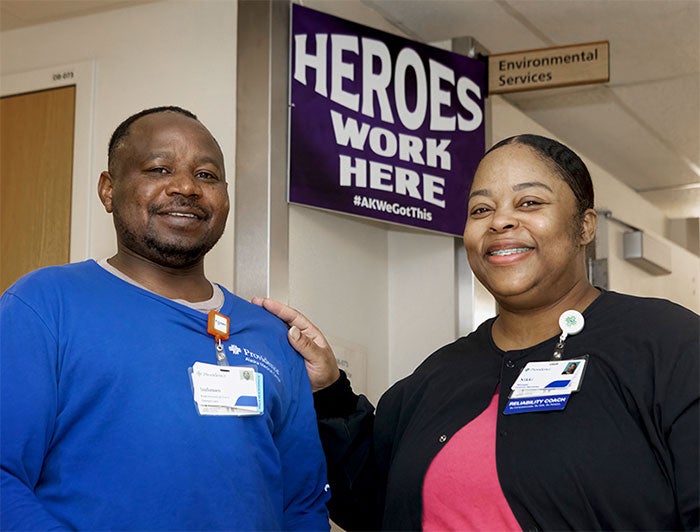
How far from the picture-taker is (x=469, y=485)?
187 cm

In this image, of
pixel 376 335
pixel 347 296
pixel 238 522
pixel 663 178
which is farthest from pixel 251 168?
pixel 663 178

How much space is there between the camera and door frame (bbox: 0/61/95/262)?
3.48 metres

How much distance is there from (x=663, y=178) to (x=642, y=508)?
5053 mm

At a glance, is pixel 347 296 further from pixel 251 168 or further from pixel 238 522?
pixel 238 522

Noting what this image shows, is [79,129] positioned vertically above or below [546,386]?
above

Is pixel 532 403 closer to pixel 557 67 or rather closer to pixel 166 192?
pixel 166 192

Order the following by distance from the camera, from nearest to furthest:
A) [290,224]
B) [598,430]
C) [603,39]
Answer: [598,430] → [290,224] → [603,39]

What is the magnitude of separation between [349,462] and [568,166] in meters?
0.89

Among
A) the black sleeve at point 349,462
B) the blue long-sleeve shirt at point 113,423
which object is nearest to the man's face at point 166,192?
the blue long-sleeve shirt at point 113,423

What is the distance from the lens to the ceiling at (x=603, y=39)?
379cm

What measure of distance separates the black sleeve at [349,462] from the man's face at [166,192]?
20.0 inches

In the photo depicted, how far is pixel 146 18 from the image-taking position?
3.53m

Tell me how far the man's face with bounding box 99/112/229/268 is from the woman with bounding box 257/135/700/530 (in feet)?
1.09

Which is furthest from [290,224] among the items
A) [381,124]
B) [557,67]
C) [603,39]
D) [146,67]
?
[603,39]
